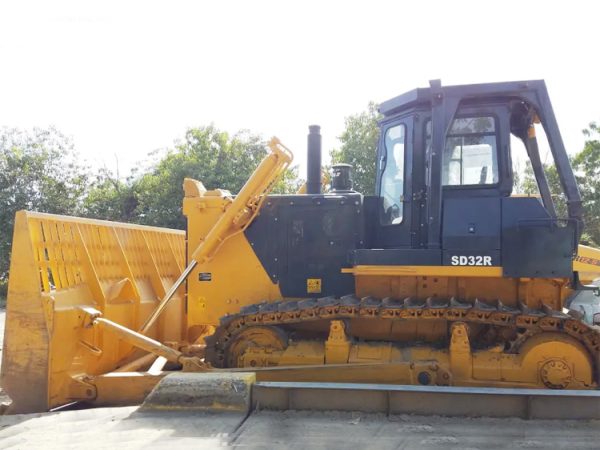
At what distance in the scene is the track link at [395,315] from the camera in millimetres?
5023

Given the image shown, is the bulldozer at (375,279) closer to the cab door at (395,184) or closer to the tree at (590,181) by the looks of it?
the cab door at (395,184)

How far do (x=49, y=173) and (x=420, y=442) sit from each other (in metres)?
28.3

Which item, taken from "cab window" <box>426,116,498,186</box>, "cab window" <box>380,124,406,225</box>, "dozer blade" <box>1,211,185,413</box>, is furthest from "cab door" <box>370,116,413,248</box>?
"dozer blade" <box>1,211,185,413</box>

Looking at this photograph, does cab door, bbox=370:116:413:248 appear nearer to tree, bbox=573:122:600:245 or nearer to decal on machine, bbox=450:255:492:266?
decal on machine, bbox=450:255:492:266

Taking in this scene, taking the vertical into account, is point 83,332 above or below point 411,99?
below

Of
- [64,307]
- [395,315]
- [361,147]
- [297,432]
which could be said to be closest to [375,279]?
[395,315]

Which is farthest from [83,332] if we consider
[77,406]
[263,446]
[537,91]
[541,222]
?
[537,91]

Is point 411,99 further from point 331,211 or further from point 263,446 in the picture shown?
point 263,446

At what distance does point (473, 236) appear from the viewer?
5145 millimetres

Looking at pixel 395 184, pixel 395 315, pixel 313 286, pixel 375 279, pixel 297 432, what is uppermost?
pixel 395 184

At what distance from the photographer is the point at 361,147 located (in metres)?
24.9

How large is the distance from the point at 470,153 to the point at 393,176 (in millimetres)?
849

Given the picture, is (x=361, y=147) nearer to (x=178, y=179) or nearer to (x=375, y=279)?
(x=178, y=179)

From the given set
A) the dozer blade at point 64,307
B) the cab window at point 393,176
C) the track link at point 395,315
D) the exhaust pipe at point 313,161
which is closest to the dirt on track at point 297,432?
the dozer blade at point 64,307
